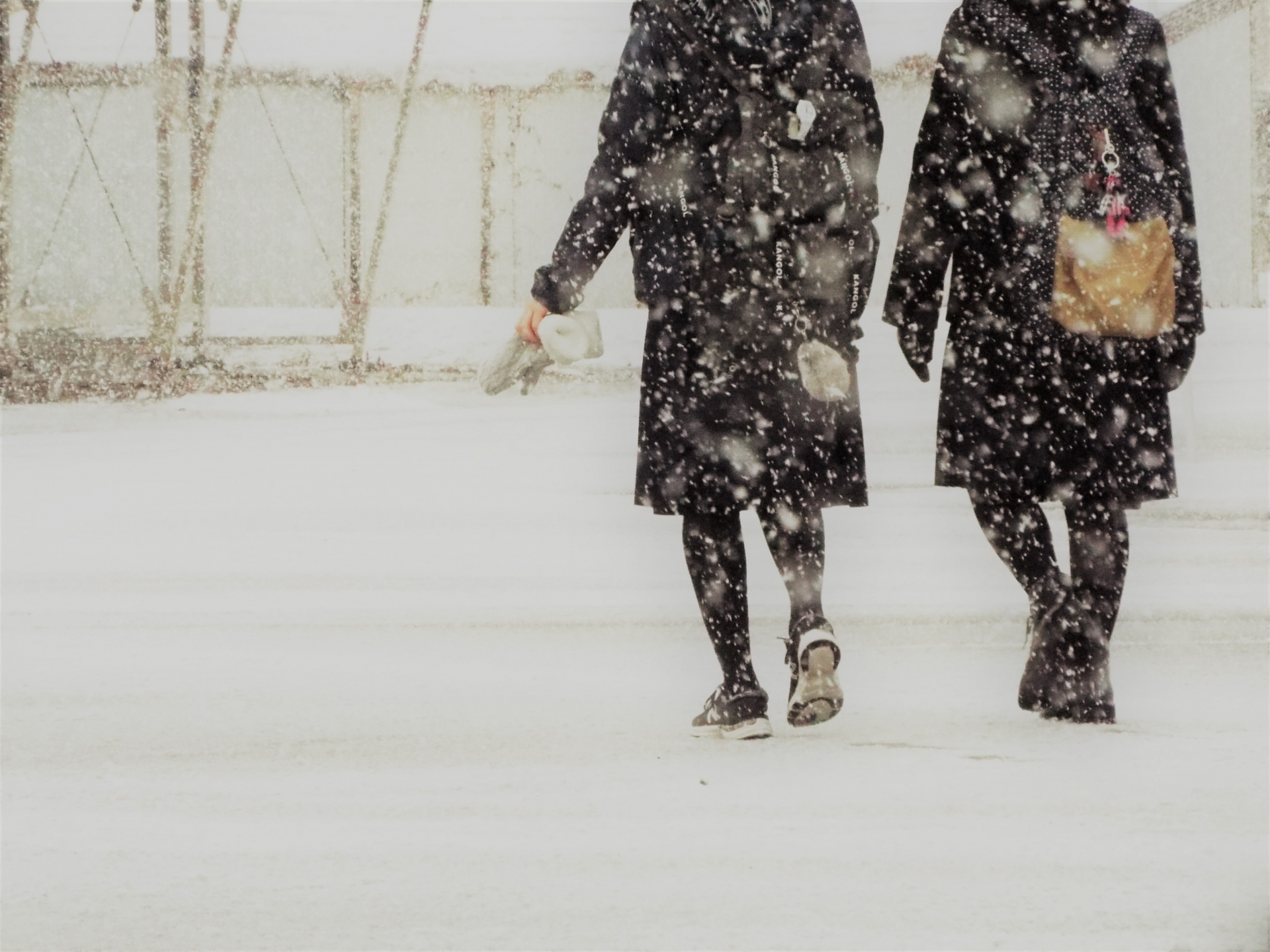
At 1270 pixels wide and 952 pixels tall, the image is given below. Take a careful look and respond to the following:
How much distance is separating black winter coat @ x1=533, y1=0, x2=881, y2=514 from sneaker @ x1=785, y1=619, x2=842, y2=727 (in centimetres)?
27

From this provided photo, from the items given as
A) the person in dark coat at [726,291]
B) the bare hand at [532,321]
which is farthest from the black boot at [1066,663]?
the bare hand at [532,321]

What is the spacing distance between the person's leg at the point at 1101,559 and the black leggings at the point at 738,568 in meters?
0.55

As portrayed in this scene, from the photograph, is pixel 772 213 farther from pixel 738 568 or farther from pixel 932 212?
pixel 738 568

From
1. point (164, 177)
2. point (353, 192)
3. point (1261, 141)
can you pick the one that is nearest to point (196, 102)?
point (164, 177)

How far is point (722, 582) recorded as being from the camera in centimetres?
361

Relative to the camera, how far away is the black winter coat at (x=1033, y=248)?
3.60 m

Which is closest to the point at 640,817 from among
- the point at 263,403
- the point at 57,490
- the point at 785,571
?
the point at 785,571

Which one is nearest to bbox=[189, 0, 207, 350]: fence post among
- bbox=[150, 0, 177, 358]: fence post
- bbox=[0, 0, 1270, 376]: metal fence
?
bbox=[150, 0, 177, 358]: fence post

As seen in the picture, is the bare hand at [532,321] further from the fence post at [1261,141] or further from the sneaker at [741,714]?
the fence post at [1261,141]

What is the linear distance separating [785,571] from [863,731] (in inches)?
19.0

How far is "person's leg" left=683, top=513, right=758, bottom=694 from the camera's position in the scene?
3611 millimetres

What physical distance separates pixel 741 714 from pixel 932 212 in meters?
1.12

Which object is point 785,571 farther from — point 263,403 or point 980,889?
point 263,403

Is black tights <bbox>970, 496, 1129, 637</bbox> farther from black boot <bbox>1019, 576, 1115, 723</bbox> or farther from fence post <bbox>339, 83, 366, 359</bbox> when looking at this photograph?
Result: fence post <bbox>339, 83, 366, 359</bbox>
